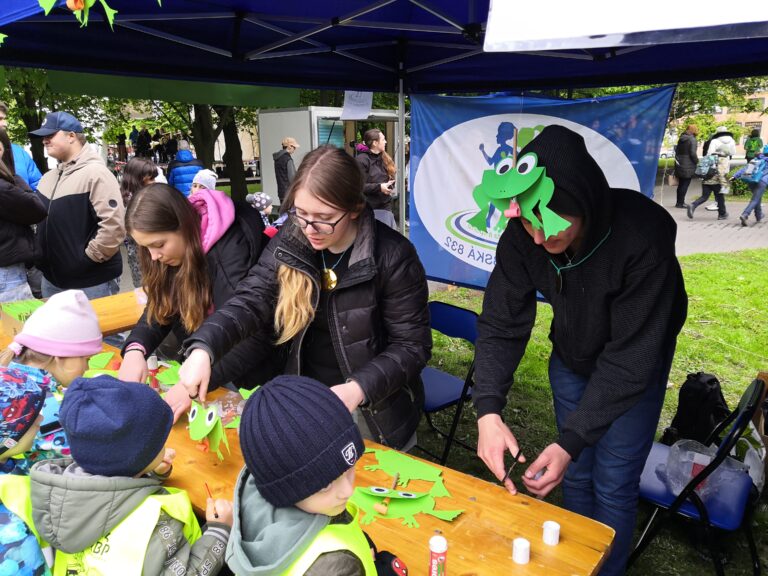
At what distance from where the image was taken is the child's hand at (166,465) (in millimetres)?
1586

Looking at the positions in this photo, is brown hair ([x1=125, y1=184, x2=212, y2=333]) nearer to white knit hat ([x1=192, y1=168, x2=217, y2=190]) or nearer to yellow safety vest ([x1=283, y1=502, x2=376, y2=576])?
yellow safety vest ([x1=283, y1=502, x2=376, y2=576])

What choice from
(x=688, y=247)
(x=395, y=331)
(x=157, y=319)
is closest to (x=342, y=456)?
(x=395, y=331)

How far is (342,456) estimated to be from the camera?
1002 millimetres

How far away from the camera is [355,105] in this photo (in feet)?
12.9

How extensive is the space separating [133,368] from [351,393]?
0.93m

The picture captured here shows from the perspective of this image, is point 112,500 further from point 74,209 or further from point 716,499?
point 74,209

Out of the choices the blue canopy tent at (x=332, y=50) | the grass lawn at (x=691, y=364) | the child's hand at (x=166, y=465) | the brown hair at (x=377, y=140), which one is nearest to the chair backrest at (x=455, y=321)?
the grass lawn at (x=691, y=364)

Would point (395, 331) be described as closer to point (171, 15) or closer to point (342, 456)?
point (342, 456)

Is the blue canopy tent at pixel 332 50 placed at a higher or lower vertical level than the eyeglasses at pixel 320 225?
higher

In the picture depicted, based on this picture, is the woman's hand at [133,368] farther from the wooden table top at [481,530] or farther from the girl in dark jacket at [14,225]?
the girl in dark jacket at [14,225]

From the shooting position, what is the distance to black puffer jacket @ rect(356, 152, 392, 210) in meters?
7.55

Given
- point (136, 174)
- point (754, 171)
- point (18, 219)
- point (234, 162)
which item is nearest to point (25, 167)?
point (136, 174)

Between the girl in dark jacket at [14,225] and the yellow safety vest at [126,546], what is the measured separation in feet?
8.92

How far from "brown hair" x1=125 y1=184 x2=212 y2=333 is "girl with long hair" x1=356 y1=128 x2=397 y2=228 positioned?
538 centimetres
